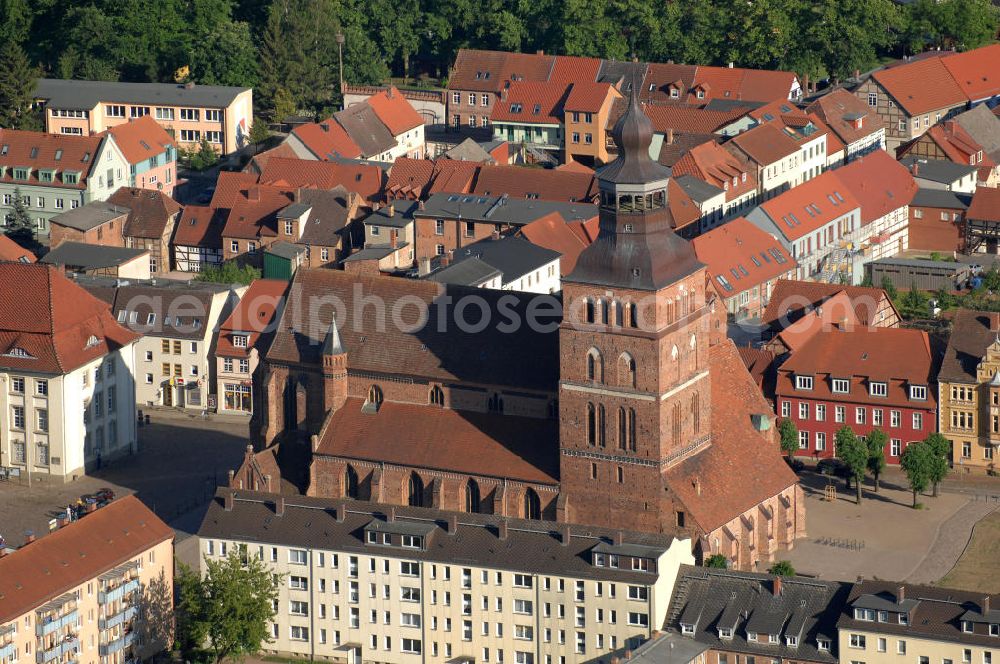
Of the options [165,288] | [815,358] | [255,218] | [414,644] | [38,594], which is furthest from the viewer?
[255,218]

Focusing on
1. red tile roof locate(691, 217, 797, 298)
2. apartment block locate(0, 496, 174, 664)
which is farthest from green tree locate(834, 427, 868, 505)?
apartment block locate(0, 496, 174, 664)

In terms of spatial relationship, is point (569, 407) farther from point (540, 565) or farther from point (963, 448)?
point (963, 448)

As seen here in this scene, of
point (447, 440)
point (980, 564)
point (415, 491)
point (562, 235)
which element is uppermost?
point (562, 235)

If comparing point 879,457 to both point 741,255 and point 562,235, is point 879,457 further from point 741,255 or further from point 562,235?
point 562,235

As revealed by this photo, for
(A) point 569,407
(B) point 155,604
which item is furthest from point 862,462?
(B) point 155,604

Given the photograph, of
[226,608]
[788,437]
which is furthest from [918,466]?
[226,608]

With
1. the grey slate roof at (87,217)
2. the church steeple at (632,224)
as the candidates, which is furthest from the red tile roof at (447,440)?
the grey slate roof at (87,217)
